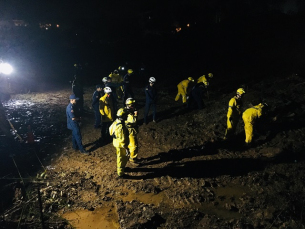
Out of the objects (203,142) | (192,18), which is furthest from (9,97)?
(192,18)

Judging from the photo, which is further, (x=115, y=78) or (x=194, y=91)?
(x=115, y=78)

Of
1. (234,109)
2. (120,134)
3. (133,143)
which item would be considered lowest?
(133,143)

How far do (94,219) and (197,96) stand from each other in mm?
7334

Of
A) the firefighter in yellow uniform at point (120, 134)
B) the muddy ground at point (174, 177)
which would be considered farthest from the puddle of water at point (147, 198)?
the firefighter in yellow uniform at point (120, 134)

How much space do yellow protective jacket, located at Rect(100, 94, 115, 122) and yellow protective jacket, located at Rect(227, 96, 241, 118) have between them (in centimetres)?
409

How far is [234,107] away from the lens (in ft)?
22.9

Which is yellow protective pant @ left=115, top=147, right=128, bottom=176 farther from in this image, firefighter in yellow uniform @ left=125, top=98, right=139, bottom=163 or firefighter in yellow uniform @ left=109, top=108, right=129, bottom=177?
firefighter in yellow uniform @ left=125, top=98, right=139, bottom=163

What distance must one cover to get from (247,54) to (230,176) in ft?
68.7

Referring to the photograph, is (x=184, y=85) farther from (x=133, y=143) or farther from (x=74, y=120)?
(x=74, y=120)

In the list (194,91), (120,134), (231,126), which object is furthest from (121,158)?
(194,91)

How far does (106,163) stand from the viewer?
6.68 meters

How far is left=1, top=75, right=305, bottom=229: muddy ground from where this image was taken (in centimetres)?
450

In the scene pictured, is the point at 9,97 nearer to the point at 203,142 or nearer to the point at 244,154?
the point at 203,142

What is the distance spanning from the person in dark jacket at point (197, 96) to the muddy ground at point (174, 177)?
2.17ft
